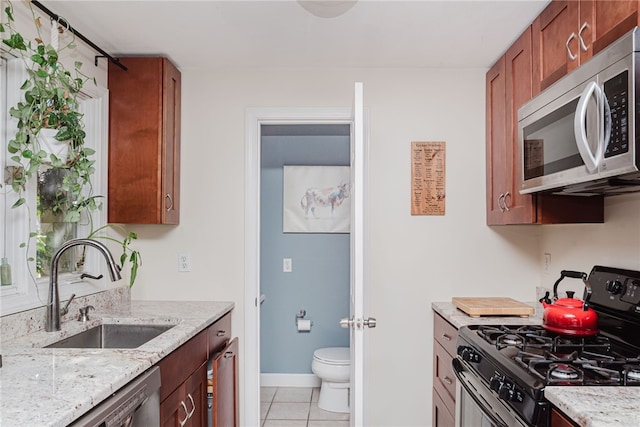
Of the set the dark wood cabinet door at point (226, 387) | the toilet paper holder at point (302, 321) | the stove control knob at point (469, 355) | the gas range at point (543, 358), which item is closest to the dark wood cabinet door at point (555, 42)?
the gas range at point (543, 358)

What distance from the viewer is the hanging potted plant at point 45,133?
64.6 inches

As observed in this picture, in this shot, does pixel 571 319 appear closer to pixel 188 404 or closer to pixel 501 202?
pixel 501 202

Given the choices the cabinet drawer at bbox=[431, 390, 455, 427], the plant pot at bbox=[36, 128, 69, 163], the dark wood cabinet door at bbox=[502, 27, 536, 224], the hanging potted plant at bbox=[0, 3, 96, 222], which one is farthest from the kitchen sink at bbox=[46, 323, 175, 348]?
the dark wood cabinet door at bbox=[502, 27, 536, 224]

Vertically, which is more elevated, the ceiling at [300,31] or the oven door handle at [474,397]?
the ceiling at [300,31]

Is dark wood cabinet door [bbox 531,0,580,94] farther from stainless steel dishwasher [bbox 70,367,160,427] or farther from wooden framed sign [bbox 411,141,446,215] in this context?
stainless steel dishwasher [bbox 70,367,160,427]

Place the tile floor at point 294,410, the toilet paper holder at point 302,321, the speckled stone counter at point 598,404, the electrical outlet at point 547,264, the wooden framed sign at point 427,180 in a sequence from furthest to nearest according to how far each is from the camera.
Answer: the toilet paper holder at point 302,321 → the tile floor at point 294,410 → the wooden framed sign at point 427,180 → the electrical outlet at point 547,264 → the speckled stone counter at point 598,404

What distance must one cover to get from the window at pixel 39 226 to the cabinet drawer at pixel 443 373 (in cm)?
178

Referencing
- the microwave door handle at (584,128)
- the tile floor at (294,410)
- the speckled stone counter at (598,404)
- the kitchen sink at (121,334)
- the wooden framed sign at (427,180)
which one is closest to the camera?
the speckled stone counter at (598,404)

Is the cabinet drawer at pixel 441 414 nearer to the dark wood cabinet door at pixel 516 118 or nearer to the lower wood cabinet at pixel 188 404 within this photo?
the dark wood cabinet door at pixel 516 118

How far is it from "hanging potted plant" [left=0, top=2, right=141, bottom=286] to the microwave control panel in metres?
1.87

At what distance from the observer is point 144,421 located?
1.50 m

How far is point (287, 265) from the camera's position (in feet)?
12.3

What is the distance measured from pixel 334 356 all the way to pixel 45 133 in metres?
2.29

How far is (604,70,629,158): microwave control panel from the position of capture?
1.25 meters
